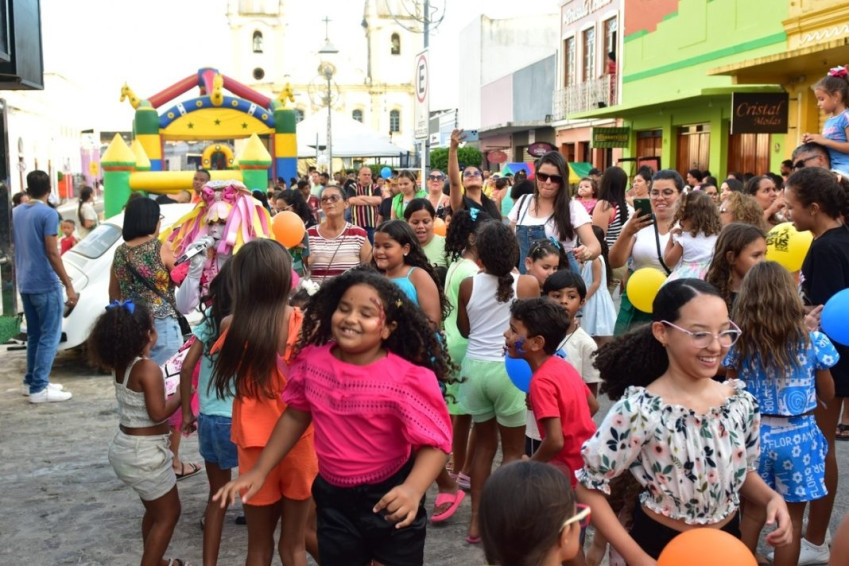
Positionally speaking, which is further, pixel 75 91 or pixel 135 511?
pixel 75 91

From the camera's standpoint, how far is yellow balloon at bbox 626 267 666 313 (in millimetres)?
5711

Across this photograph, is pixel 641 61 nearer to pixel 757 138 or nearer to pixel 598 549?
pixel 757 138

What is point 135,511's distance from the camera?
538 centimetres

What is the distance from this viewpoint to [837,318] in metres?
4.40

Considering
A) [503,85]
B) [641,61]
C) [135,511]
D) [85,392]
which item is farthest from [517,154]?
[135,511]

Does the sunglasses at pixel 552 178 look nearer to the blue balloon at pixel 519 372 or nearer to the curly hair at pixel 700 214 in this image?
the curly hair at pixel 700 214

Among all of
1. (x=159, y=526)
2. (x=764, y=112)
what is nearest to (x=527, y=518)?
(x=159, y=526)

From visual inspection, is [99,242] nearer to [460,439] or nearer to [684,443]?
[460,439]

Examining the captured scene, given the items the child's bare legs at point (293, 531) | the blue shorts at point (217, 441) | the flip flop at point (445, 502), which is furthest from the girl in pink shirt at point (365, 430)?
the flip flop at point (445, 502)

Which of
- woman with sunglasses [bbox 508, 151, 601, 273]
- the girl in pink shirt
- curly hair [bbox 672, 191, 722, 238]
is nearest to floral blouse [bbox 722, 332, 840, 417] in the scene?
the girl in pink shirt

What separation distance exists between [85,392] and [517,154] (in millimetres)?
30998

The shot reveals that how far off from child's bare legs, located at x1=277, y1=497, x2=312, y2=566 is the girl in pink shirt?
554mm

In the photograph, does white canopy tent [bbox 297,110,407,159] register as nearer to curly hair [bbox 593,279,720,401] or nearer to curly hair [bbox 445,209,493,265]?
curly hair [bbox 445,209,493,265]

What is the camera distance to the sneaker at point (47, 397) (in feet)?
25.7
